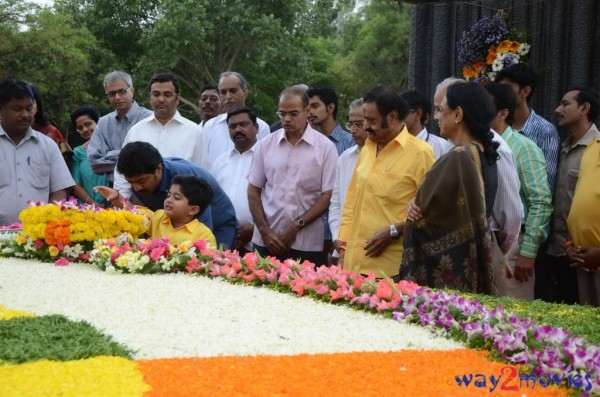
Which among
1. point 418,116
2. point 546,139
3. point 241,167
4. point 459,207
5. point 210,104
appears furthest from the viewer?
point 210,104

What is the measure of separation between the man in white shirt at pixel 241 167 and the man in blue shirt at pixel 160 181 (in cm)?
53

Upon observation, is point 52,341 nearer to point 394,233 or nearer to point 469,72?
point 394,233

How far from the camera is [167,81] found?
731cm

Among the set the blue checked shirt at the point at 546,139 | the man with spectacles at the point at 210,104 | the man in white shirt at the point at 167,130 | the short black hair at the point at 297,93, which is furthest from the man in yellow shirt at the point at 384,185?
the man with spectacles at the point at 210,104

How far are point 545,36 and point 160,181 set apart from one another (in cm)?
404

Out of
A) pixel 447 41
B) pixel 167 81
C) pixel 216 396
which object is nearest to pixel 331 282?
pixel 216 396

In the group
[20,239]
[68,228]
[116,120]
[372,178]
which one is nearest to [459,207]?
[372,178]

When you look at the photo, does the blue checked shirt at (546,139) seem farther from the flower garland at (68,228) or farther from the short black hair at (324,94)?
the flower garland at (68,228)

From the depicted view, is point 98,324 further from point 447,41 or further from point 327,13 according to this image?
point 327,13

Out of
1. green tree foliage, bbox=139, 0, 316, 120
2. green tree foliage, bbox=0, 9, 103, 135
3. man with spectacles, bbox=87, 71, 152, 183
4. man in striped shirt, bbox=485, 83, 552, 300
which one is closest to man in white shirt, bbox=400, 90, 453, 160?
man in striped shirt, bbox=485, 83, 552, 300

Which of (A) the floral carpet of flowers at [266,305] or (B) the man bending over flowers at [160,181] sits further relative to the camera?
(B) the man bending over flowers at [160,181]

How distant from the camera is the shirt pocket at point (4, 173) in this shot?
6577 millimetres

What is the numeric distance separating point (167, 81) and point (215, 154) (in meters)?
0.88

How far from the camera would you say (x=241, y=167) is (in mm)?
7184
